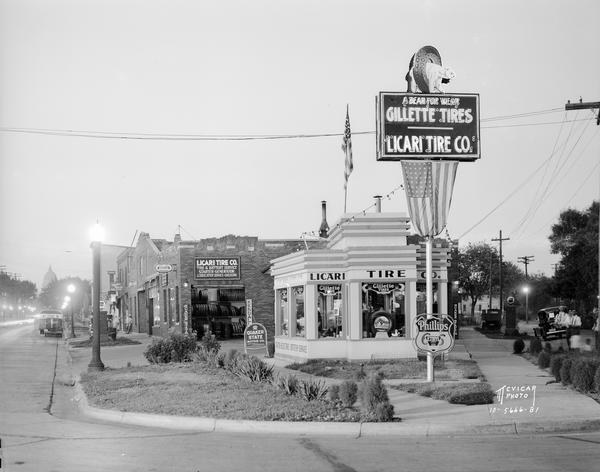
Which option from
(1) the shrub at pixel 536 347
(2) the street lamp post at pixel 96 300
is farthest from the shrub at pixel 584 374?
(2) the street lamp post at pixel 96 300

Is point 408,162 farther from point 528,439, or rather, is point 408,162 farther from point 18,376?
point 18,376

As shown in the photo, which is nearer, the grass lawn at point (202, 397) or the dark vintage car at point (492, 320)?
the grass lawn at point (202, 397)

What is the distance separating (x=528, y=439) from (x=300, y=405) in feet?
12.5

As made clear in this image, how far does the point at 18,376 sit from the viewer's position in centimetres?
2225

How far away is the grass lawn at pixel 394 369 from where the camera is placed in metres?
18.6

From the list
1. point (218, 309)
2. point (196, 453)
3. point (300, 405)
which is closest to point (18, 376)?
point (300, 405)

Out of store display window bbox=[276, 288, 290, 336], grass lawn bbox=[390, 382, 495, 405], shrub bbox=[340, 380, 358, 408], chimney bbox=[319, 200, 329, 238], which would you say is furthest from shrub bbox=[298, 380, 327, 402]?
chimney bbox=[319, 200, 329, 238]

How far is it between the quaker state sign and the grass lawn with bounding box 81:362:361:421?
12.1 feet

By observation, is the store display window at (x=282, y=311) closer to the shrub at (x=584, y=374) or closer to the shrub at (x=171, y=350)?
the shrub at (x=171, y=350)

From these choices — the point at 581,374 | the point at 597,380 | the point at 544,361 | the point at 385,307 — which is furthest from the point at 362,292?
the point at 597,380

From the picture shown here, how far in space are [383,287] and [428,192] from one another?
18.0 ft

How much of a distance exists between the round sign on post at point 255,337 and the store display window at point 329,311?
2110 mm

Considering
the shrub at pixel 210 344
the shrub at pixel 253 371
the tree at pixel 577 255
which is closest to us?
the shrub at pixel 253 371

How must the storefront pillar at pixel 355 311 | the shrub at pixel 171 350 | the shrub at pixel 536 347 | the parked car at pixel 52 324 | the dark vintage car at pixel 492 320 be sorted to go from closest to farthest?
the shrub at pixel 171 350
the storefront pillar at pixel 355 311
the shrub at pixel 536 347
the dark vintage car at pixel 492 320
the parked car at pixel 52 324
